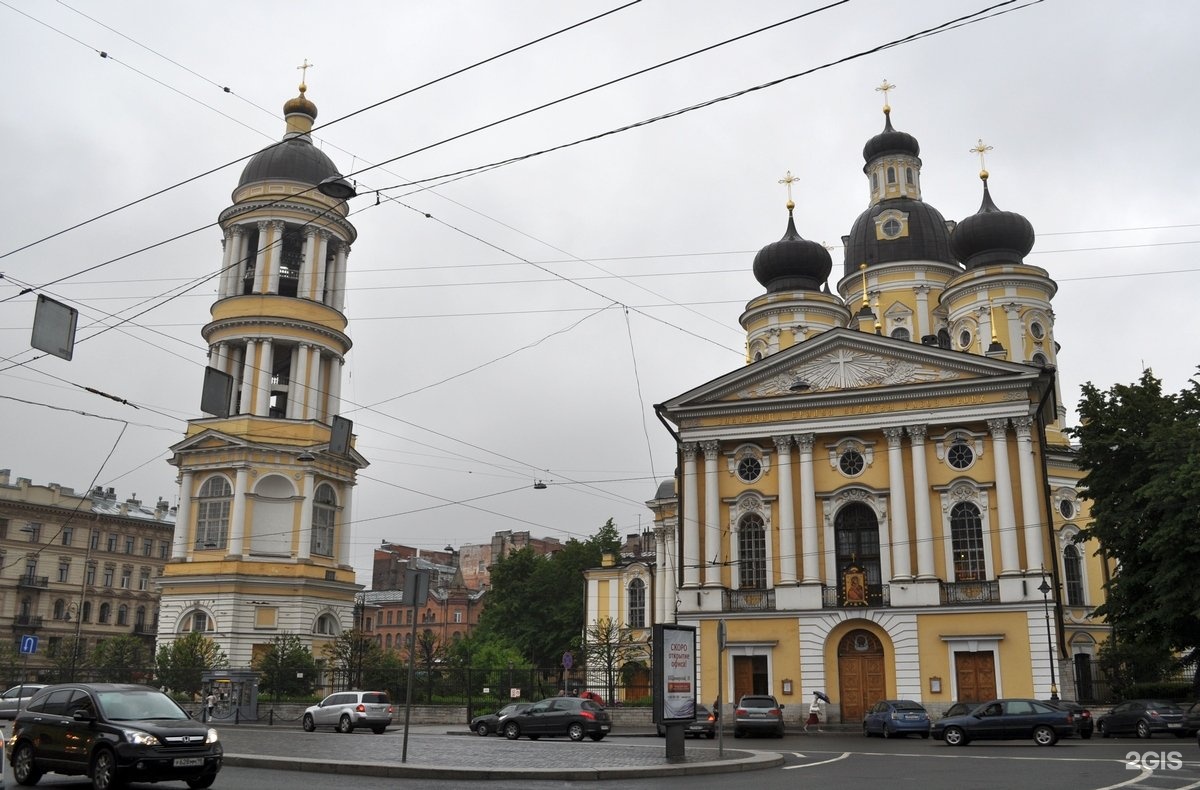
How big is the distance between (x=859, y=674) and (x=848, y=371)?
11.5m

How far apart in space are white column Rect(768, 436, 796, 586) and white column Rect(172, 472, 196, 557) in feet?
93.5

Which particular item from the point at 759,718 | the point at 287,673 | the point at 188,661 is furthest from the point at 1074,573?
the point at 188,661

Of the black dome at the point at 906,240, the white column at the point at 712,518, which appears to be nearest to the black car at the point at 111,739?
the white column at the point at 712,518

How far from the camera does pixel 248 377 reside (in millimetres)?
52125

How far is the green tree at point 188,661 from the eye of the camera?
145 feet

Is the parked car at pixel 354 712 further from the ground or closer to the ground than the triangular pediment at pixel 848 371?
closer to the ground

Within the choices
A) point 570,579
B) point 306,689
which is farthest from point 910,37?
point 570,579

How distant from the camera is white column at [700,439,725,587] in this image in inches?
1644

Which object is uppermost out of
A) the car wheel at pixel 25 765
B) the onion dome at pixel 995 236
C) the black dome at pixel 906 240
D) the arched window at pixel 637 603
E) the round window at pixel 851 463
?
the black dome at pixel 906 240

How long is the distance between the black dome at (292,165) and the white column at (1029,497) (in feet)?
114

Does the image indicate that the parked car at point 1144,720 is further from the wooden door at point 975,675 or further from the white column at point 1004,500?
the white column at point 1004,500

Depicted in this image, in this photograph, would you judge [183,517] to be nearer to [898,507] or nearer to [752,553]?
[752,553]

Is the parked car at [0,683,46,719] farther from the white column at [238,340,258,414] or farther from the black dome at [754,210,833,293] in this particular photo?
the black dome at [754,210,833,293]

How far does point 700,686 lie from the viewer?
4019 cm
